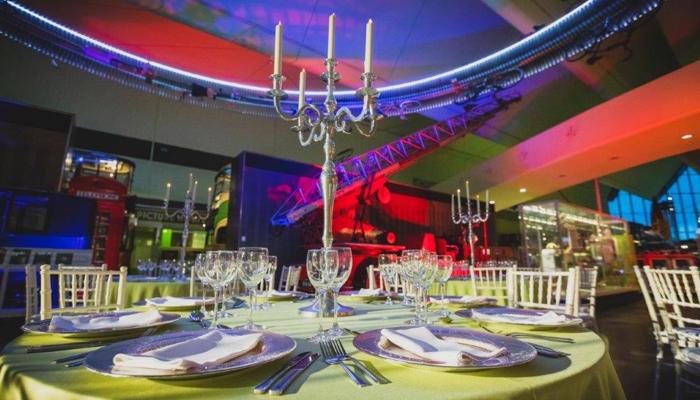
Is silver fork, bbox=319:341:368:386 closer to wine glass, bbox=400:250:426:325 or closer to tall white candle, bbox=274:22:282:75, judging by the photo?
wine glass, bbox=400:250:426:325

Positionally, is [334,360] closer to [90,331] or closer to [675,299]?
[90,331]

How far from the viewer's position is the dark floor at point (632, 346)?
97.3 inches

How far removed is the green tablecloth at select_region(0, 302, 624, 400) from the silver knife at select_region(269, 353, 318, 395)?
0.04ft

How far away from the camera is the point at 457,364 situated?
1.85ft

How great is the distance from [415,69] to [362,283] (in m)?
4.44

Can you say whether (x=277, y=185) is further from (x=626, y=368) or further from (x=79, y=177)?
(x=626, y=368)

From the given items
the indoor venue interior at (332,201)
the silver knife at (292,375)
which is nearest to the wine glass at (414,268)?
the indoor venue interior at (332,201)

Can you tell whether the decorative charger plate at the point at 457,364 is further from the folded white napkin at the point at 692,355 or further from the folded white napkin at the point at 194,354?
the folded white napkin at the point at 692,355

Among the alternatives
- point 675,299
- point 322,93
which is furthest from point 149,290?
point 322,93

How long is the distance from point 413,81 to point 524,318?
20.9 ft

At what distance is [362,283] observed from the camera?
22.1 feet

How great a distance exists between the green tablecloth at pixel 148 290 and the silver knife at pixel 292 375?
2987 millimetres

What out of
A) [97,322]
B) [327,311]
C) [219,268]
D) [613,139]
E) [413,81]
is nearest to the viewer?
[97,322]

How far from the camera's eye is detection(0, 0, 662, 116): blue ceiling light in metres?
4.23
